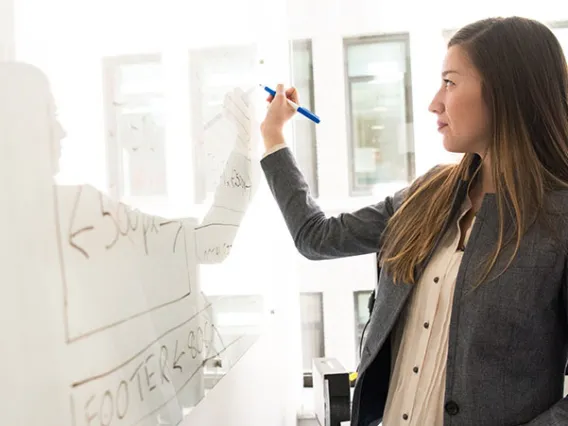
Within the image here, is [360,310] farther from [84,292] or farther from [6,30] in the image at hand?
[6,30]

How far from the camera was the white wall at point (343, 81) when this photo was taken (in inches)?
77.0

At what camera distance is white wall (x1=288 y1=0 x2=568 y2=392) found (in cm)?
196

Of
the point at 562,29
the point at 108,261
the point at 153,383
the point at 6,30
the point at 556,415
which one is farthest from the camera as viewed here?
the point at 562,29

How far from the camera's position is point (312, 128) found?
6.72 ft

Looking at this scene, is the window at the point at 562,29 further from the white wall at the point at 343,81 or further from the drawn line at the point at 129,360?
the drawn line at the point at 129,360

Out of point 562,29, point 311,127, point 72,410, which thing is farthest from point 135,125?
point 562,29

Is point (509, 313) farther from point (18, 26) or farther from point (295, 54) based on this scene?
point (295, 54)

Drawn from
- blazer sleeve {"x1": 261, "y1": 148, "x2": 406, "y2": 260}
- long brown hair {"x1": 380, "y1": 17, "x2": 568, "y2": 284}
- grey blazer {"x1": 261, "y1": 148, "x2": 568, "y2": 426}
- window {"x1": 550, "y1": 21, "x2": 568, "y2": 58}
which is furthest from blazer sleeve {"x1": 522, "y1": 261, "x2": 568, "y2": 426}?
window {"x1": 550, "y1": 21, "x2": 568, "y2": 58}

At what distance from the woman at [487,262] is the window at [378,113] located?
0.98 metres

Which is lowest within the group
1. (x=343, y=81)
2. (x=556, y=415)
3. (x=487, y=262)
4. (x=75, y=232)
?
(x=556, y=415)

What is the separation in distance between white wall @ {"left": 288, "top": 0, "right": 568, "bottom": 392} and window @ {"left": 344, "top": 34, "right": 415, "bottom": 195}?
1.5 inches

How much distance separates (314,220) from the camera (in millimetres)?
1159

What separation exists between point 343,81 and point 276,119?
93 centimetres

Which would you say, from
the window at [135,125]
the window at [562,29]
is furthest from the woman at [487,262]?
the window at [562,29]
